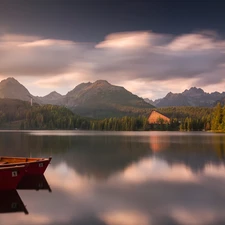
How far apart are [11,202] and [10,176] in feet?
12.2

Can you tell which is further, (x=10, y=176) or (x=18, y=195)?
(x=10, y=176)

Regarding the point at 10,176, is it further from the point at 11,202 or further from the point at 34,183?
the point at 34,183

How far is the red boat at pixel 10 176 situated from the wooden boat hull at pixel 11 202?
1.90ft

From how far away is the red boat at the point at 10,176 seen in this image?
28.7 metres

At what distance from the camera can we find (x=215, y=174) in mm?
40031

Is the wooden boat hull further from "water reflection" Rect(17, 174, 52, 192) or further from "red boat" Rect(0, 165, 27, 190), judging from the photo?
"water reflection" Rect(17, 174, 52, 192)

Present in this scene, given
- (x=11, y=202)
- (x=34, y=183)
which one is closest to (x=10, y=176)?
(x=11, y=202)

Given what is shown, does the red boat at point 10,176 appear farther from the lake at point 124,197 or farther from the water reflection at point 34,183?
the water reflection at point 34,183

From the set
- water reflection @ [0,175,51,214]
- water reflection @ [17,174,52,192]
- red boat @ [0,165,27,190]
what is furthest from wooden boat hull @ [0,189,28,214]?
water reflection @ [17,174,52,192]

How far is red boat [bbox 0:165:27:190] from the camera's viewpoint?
28.7 metres

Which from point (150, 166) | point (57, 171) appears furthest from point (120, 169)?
point (57, 171)

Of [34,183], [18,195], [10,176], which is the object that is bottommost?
[34,183]

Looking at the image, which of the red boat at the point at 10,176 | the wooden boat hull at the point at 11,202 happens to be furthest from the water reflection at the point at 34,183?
the wooden boat hull at the point at 11,202

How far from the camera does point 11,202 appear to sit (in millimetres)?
26016
